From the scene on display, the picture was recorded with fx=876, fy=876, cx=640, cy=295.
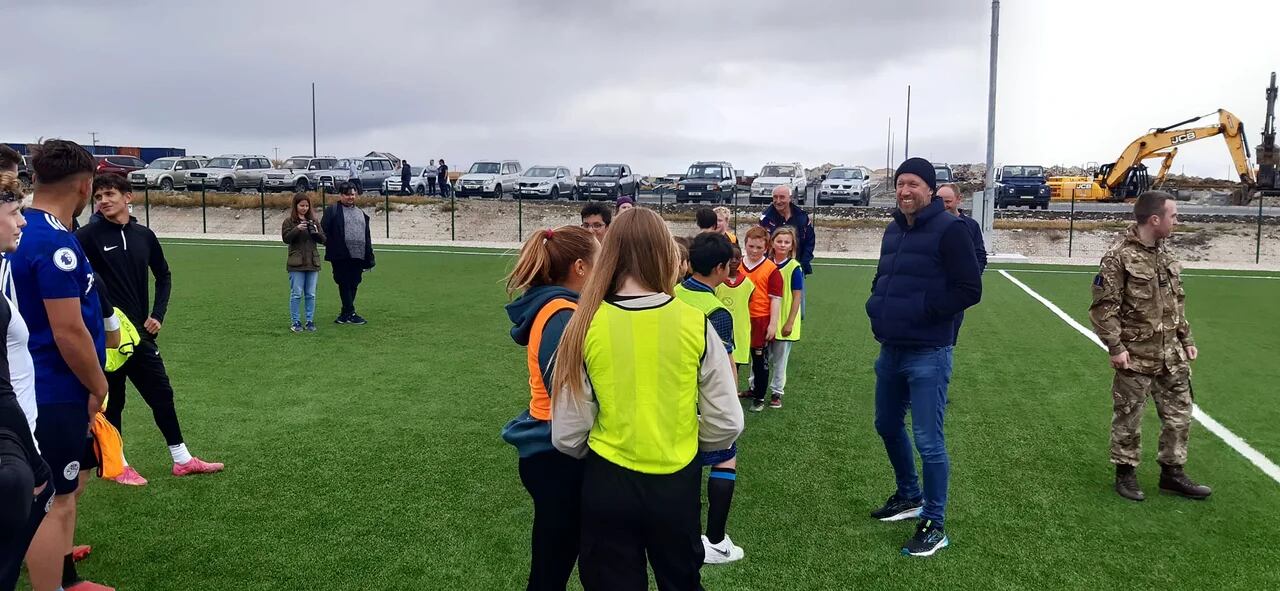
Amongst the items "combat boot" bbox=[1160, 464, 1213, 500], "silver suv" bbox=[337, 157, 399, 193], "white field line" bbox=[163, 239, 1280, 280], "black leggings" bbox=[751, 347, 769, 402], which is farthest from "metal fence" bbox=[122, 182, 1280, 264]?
"combat boot" bbox=[1160, 464, 1213, 500]

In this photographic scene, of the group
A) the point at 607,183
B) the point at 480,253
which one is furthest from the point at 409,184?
the point at 480,253

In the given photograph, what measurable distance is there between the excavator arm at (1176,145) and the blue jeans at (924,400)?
105ft

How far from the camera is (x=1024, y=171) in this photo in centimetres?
3384

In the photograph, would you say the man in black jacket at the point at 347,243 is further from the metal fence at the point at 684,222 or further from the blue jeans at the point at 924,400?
the metal fence at the point at 684,222

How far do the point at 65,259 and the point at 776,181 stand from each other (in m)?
29.9

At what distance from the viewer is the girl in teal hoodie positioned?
9.35ft

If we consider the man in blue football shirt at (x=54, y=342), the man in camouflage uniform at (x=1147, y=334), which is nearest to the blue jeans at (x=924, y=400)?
the man in camouflage uniform at (x=1147, y=334)

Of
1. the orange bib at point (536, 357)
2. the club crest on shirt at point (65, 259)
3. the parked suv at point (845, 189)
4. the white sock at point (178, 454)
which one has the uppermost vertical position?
the parked suv at point (845, 189)

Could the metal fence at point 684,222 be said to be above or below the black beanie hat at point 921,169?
below

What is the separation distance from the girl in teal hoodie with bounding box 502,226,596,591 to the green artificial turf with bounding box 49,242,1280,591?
1.15m

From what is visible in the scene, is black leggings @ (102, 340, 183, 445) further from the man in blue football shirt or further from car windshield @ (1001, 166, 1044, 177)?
car windshield @ (1001, 166, 1044, 177)

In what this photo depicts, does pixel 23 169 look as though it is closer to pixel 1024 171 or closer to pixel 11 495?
pixel 11 495

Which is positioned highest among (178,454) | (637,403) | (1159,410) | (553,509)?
(637,403)

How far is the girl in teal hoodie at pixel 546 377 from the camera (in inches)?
112
